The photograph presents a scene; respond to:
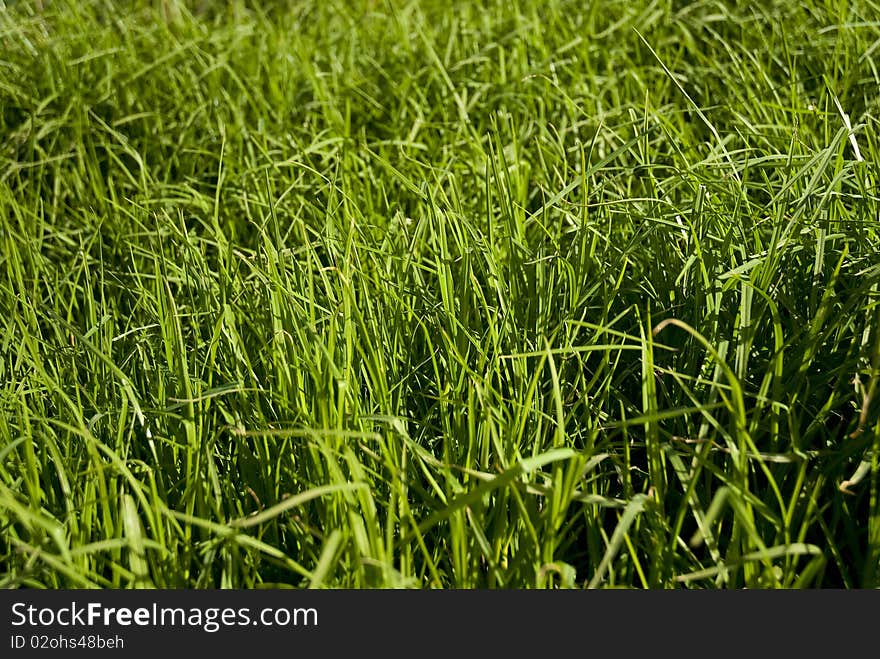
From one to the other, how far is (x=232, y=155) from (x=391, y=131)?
0.44 meters

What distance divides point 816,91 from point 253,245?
152cm

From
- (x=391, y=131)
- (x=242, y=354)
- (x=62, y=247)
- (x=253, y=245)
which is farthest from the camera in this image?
(x=391, y=131)

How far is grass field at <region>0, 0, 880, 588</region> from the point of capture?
1220mm

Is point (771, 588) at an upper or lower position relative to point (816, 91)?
lower

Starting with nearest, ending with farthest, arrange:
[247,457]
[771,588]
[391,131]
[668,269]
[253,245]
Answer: [771,588] → [247,457] → [668,269] → [253,245] → [391,131]

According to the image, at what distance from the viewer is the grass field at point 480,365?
1220 mm

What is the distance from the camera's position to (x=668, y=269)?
1633 mm

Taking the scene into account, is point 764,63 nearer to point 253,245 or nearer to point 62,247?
point 253,245

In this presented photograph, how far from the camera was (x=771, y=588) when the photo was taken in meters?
1.17

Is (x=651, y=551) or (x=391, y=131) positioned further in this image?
(x=391, y=131)

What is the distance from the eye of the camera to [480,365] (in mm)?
1375

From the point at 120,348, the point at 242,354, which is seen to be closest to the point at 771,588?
the point at 242,354

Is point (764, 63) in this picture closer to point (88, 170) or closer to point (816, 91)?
point (816, 91)

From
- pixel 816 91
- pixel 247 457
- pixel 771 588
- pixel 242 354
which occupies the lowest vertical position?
pixel 771 588
